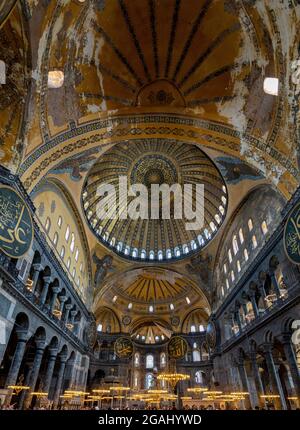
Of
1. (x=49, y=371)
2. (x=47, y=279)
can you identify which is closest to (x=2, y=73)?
(x=47, y=279)

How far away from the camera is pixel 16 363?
9281 millimetres

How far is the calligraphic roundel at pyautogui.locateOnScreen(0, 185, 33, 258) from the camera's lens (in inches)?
285

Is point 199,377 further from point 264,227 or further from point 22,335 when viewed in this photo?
point 22,335

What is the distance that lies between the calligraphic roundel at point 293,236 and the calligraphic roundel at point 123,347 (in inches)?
839

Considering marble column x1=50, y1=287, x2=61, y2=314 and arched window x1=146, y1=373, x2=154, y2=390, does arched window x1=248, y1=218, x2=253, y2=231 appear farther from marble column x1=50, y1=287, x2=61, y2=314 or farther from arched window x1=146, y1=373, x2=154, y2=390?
arched window x1=146, y1=373, x2=154, y2=390

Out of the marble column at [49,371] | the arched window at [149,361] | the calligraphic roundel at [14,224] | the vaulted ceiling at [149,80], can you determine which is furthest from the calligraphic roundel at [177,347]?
the calligraphic roundel at [14,224]

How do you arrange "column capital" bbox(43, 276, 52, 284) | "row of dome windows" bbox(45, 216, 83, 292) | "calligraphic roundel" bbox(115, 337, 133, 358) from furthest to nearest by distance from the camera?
"calligraphic roundel" bbox(115, 337, 133, 358) → "row of dome windows" bbox(45, 216, 83, 292) → "column capital" bbox(43, 276, 52, 284)

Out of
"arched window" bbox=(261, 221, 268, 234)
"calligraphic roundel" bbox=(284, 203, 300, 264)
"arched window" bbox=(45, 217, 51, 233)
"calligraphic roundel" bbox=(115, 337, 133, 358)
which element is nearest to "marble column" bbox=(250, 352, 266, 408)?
"arched window" bbox=(261, 221, 268, 234)

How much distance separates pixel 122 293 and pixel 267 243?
17.7 metres

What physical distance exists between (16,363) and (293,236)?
34.8 ft

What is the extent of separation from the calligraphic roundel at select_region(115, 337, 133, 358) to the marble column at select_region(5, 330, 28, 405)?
16481 millimetres

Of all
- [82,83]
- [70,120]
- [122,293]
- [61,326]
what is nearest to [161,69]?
[82,83]

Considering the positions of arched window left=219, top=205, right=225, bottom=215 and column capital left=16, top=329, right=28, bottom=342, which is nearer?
column capital left=16, top=329, right=28, bottom=342

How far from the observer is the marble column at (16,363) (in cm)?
886
